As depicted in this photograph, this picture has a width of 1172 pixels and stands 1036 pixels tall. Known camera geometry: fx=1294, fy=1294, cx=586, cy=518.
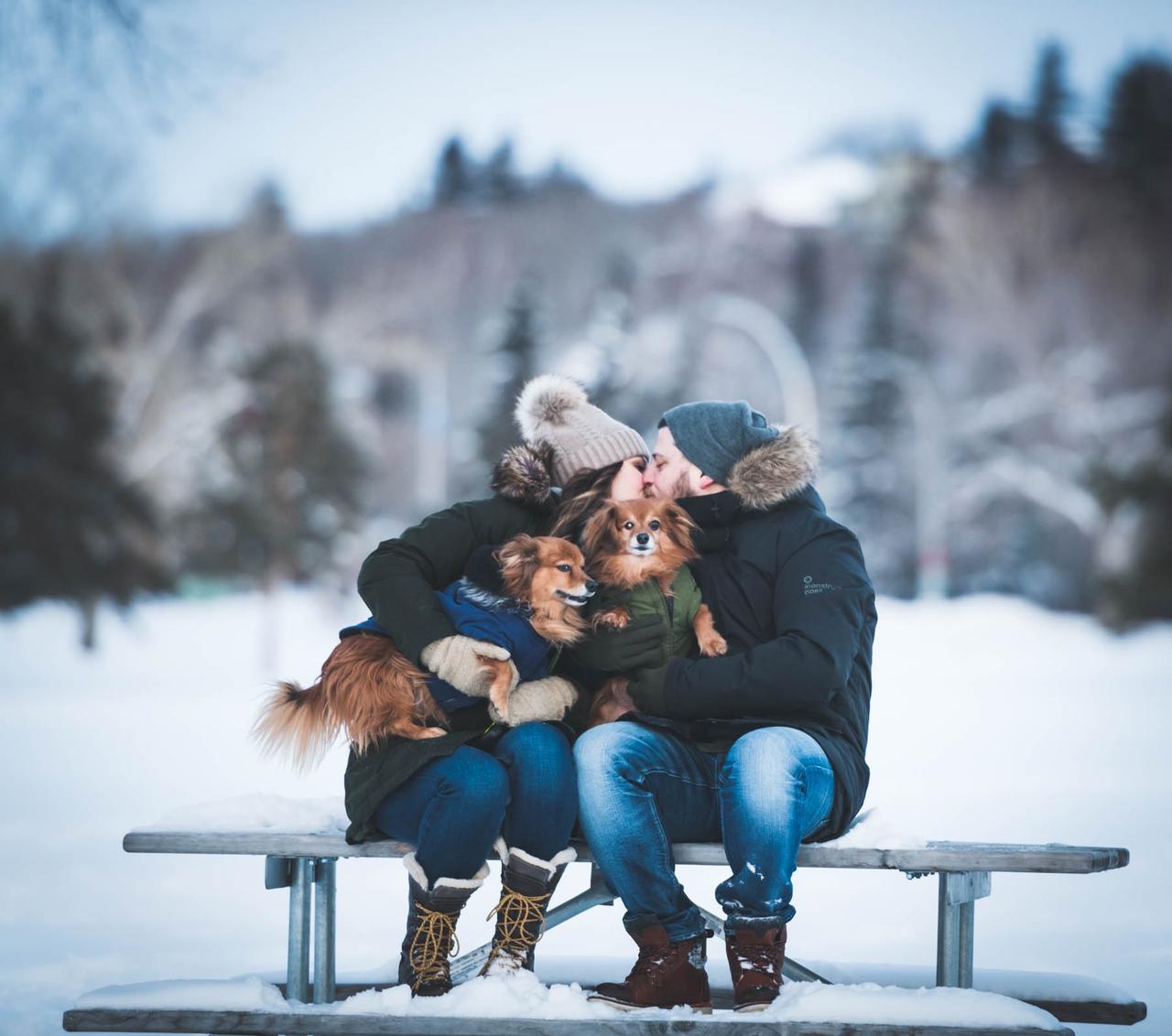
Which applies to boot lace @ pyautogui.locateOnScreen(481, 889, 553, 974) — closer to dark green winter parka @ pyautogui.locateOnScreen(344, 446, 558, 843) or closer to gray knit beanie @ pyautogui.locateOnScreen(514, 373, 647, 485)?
dark green winter parka @ pyautogui.locateOnScreen(344, 446, 558, 843)

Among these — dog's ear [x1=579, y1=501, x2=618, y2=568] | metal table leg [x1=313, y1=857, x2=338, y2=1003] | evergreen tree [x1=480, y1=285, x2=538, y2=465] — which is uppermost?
evergreen tree [x1=480, y1=285, x2=538, y2=465]

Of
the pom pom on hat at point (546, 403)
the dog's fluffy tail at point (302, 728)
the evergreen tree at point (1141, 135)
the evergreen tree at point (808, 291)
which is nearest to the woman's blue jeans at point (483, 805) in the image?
the dog's fluffy tail at point (302, 728)

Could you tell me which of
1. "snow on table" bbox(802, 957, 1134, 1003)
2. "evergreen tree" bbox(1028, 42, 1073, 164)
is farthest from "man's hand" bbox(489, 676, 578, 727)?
"evergreen tree" bbox(1028, 42, 1073, 164)

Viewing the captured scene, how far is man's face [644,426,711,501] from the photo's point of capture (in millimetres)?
3168

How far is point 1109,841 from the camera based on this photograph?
5.70 m

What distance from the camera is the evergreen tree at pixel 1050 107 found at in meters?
23.7

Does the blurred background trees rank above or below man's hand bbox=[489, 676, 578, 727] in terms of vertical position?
above

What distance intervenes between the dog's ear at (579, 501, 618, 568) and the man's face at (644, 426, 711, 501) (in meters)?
0.17

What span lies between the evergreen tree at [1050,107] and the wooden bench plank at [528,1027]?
2427cm

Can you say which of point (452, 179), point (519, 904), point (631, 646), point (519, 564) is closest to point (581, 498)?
point (519, 564)

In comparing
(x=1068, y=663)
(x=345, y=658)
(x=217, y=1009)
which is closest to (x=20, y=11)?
(x=345, y=658)

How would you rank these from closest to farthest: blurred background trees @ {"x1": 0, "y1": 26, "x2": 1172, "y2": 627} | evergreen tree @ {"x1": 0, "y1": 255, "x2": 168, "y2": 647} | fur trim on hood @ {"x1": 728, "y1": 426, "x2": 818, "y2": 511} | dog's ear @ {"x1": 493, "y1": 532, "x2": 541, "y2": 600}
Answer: dog's ear @ {"x1": 493, "y1": 532, "x2": 541, "y2": 600}
fur trim on hood @ {"x1": 728, "y1": 426, "x2": 818, "y2": 511}
evergreen tree @ {"x1": 0, "y1": 255, "x2": 168, "y2": 647}
blurred background trees @ {"x1": 0, "y1": 26, "x2": 1172, "y2": 627}

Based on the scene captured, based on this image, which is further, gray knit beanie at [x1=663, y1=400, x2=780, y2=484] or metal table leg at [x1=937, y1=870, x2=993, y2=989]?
gray knit beanie at [x1=663, y1=400, x2=780, y2=484]

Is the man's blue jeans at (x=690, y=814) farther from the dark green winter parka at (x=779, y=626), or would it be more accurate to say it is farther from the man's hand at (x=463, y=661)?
the man's hand at (x=463, y=661)
